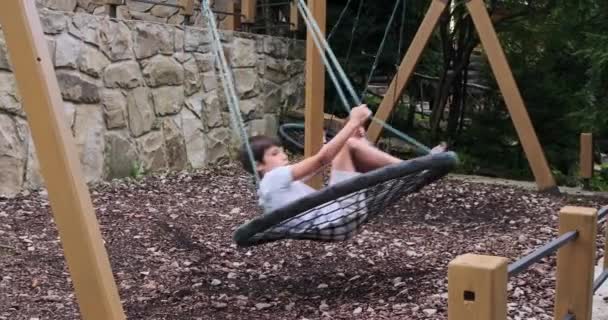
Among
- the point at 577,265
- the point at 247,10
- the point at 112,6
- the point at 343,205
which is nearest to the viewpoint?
the point at 577,265

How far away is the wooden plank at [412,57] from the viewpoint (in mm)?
4824

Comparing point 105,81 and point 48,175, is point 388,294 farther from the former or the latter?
point 105,81

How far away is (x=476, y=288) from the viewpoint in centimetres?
116

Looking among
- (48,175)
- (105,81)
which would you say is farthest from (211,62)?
(48,175)

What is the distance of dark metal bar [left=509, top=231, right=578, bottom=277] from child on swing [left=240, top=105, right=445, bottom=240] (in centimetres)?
79

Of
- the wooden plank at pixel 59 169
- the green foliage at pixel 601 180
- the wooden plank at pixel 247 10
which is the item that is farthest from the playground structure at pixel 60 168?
the green foliage at pixel 601 180

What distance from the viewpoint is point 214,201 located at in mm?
4758

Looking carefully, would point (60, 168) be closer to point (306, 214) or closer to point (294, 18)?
point (306, 214)

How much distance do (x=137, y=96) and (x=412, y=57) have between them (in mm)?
2123

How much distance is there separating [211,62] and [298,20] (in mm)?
1632

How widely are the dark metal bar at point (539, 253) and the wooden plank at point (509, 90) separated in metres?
3.15

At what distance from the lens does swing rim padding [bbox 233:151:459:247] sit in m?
2.31

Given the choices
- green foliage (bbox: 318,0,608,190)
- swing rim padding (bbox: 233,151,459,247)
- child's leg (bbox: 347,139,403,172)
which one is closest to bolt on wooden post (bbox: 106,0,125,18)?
green foliage (bbox: 318,0,608,190)

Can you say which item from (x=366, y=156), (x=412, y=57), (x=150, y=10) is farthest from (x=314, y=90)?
(x=150, y=10)
